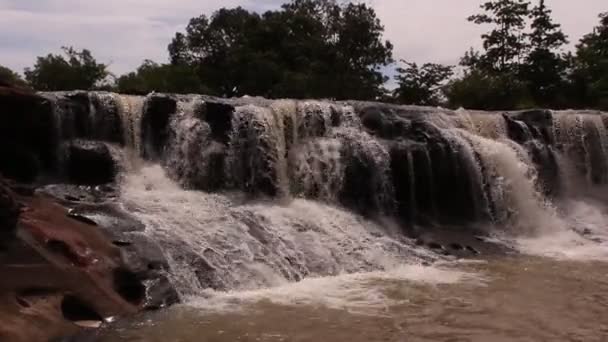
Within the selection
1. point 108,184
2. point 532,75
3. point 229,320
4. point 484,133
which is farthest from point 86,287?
point 532,75

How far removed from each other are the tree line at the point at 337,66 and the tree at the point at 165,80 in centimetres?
5

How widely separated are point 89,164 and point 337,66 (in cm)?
2515

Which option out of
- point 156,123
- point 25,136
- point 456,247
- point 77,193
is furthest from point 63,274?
point 456,247

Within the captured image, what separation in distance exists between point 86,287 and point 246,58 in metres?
26.8

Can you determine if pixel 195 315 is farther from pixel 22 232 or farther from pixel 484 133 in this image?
pixel 484 133

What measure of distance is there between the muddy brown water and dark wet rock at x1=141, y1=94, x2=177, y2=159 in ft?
18.3

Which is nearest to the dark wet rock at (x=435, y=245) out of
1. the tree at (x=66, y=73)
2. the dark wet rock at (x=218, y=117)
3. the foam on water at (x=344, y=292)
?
the foam on water at (x=344, y=292)

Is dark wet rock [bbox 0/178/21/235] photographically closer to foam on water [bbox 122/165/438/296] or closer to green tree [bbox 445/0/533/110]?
foam on water [bbox 122/165/438/296]

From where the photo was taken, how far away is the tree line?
99.2ft

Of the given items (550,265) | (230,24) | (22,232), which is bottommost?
(550,265)

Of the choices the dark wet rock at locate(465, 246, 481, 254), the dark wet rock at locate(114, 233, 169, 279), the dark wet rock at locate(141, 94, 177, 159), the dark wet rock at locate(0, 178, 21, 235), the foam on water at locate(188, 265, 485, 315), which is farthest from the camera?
the dark wet rock at locate(141, 94, 177, 159)

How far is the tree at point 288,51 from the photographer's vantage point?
33469 millimetres

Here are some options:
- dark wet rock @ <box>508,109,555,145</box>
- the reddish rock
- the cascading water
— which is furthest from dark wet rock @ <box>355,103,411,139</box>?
the reddish rock

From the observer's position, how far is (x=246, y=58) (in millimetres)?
33438
